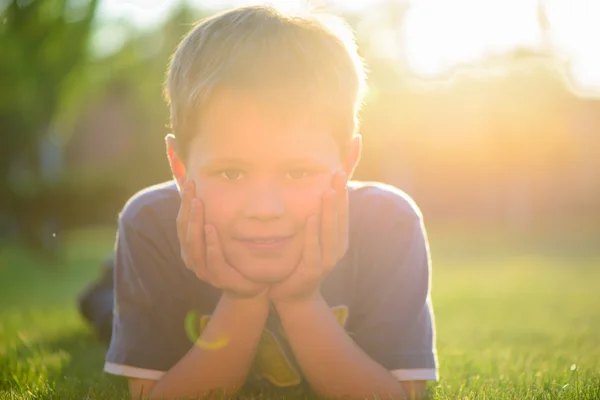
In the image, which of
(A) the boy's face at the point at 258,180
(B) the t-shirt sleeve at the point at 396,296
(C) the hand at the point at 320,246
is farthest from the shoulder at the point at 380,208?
(A) the boy's face at the point at 258,180

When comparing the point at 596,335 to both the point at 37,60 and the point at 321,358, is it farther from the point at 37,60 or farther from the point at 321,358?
the point at 37,60

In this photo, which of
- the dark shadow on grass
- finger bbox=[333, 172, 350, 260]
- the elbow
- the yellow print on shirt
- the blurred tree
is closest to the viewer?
finger bbox=[333, 172, 350, 260]

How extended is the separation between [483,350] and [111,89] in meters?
33.8

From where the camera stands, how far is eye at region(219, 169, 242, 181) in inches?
Result: 111

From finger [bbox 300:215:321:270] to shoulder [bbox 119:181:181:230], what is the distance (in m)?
0.88

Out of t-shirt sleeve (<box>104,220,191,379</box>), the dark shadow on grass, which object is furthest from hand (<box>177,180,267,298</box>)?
the dark shadow on grass

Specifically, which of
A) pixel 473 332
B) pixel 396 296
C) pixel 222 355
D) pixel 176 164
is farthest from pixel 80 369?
pixel 473 332

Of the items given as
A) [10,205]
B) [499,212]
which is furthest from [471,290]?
[499,212]

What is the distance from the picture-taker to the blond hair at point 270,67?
2922 millimetres

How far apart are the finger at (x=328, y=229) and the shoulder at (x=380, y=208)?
Result: 0.52m

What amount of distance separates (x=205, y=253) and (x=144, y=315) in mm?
588

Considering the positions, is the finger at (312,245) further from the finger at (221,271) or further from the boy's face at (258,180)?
the finger at (221,271)

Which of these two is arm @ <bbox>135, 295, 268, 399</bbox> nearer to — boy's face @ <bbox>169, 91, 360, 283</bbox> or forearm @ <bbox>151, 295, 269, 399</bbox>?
forearm @ <bbox>151, 295, 269, 399</bbox>

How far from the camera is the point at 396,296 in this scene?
329cm
